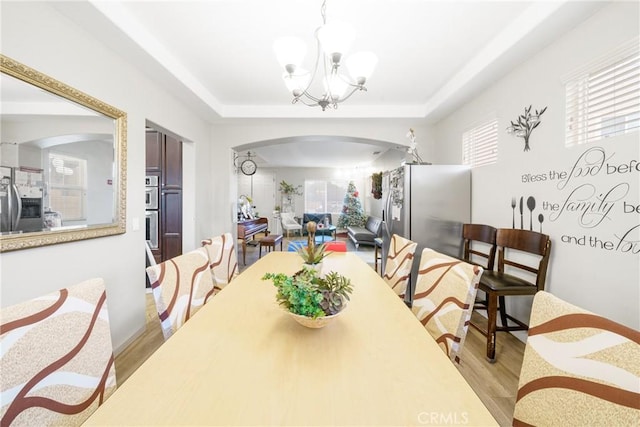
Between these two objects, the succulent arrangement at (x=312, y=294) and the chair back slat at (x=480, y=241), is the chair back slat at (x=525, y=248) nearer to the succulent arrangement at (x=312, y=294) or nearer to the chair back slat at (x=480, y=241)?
the chair back slat at (x=480, y=241)

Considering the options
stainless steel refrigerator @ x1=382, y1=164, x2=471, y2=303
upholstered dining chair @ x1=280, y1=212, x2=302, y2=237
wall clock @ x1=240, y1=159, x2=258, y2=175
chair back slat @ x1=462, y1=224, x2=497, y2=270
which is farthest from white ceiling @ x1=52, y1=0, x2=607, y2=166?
upholstered dining chair @ x1=280, y1=212, x2=302, y2=237

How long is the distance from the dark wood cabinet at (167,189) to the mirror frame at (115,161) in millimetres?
1654

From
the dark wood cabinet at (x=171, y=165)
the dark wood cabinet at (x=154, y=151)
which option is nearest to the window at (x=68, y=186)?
the dark wood cabinet at (x=171, y=165)

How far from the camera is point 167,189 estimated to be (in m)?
3.81

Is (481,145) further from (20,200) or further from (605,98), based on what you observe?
(20,200)

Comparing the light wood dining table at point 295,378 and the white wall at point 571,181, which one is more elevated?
the white wall at point 571,181

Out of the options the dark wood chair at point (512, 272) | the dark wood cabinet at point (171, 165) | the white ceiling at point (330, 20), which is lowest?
the dark wood chair at point (512, 272)

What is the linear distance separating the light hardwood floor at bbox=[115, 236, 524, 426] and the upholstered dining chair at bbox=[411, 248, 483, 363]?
35.0 inches

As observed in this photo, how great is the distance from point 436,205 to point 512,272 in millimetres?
1017

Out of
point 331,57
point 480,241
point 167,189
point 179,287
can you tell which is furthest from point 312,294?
point 167,189

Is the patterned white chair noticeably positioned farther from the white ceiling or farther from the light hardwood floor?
the white ceiling

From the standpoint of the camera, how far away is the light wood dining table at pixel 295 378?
614mm

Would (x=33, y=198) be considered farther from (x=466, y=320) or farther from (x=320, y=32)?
(x=466, y=320)

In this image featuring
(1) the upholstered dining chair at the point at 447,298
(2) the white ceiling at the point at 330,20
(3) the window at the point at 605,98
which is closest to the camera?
(1) the upholstered dining chair at the point at 447,298
